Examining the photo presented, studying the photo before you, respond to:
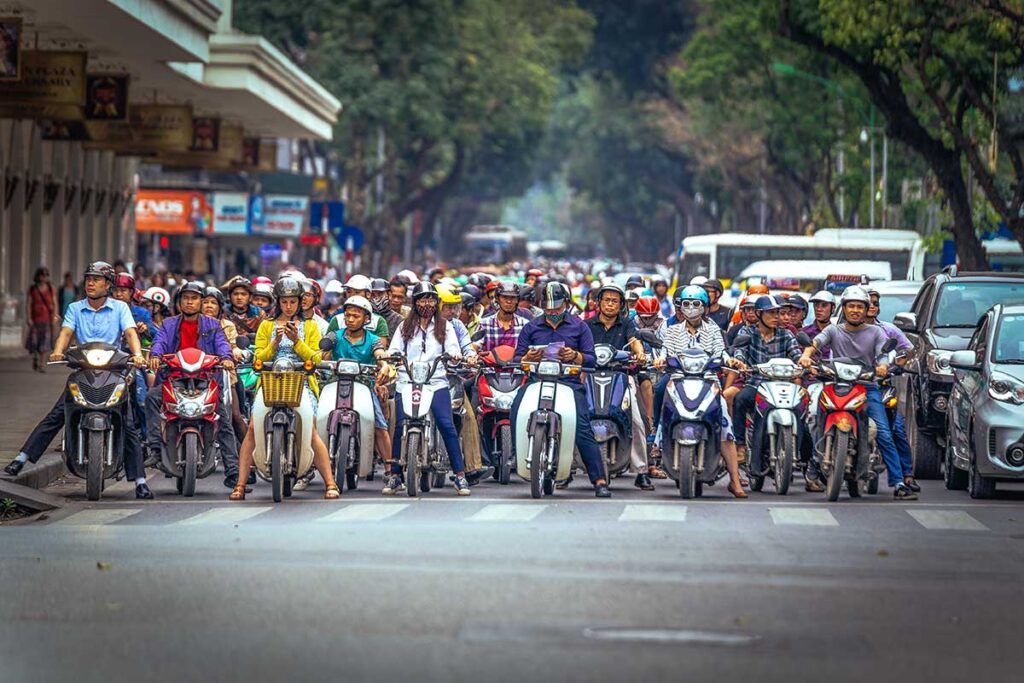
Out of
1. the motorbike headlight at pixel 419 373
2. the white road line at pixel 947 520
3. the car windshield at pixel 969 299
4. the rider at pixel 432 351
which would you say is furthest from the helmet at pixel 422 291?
the car windshield at pixel 969 299

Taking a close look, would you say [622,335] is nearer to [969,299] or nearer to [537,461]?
[537,461]

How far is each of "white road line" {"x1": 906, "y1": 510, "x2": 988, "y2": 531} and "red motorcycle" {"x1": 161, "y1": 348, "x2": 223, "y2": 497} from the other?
→ 522 cm

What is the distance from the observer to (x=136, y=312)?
68.5 feet

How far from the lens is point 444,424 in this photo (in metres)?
16.8

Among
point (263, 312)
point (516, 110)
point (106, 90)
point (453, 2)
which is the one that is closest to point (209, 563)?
point (263, 312)

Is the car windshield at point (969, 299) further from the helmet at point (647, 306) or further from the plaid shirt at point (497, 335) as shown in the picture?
the plaid shirt at point (497, 335)

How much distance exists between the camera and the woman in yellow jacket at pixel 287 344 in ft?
52.9

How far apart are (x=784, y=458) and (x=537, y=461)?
2.03 m

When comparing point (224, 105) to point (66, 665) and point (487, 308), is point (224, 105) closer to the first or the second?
point (487, 308)

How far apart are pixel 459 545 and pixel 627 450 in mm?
4731

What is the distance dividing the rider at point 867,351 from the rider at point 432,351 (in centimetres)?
276

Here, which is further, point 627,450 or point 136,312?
point 136,312

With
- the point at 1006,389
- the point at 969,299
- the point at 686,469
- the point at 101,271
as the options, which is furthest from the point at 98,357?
the point at 969,299

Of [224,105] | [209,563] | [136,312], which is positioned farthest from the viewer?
[224,105]
